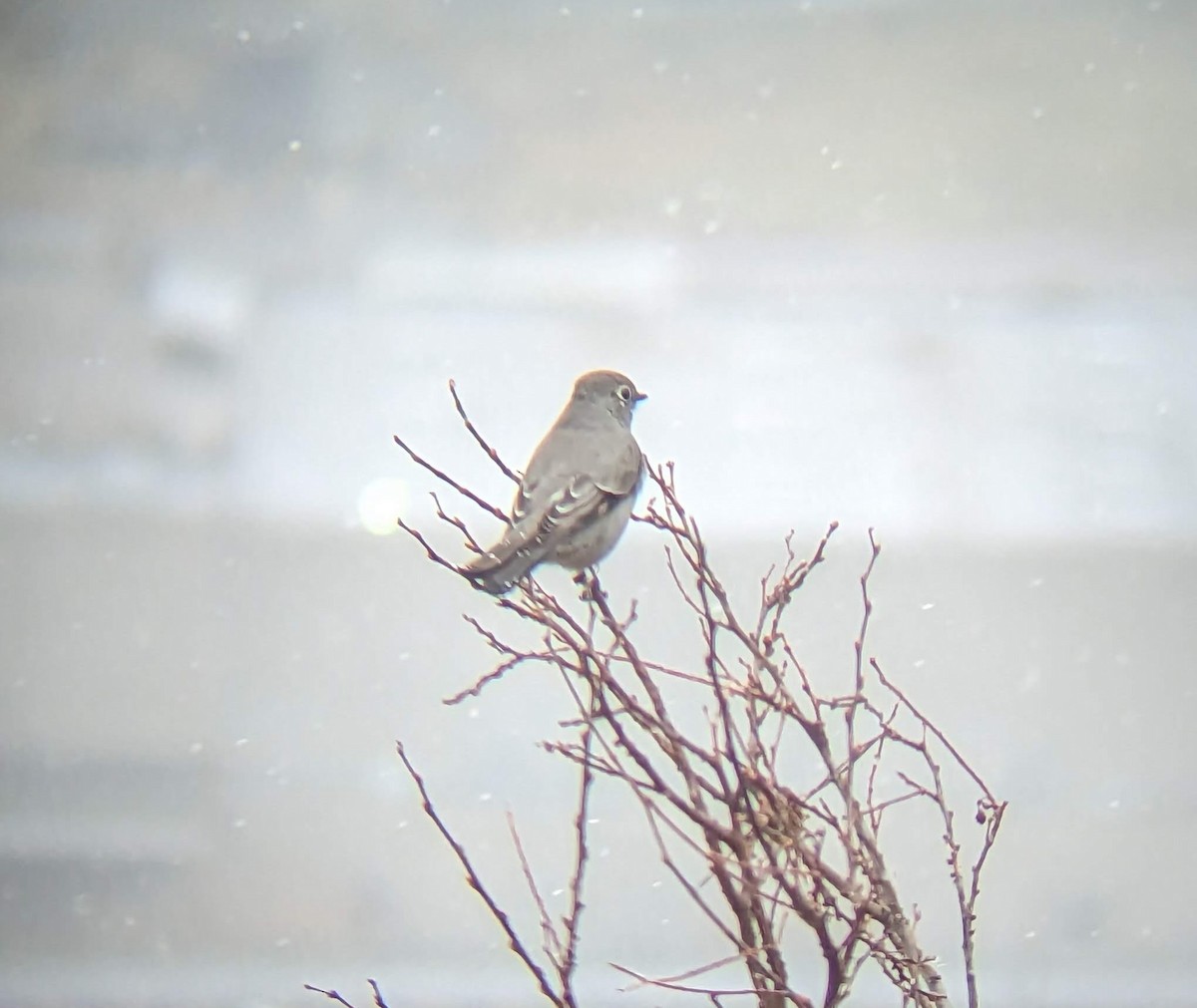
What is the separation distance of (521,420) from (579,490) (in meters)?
0.79

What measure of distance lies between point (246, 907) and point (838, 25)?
1.80 metres

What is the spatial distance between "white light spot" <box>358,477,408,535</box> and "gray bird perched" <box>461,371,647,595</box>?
Result: 0.60 metres

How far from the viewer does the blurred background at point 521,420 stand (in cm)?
204

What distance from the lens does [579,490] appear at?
1.38 m

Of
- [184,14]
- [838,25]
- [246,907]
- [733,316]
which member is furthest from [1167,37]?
[246,907]

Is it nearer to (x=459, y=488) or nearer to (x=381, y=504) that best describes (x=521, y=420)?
(x=381, y=504)

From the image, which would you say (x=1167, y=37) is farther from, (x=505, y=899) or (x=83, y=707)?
(x=83, y=707)

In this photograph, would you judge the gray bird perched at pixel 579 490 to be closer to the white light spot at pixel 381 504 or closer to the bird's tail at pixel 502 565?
the bird's tail at pixel 502 565

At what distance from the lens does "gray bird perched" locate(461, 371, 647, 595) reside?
124cm

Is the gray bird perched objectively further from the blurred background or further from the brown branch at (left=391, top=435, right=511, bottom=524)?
the blurred background

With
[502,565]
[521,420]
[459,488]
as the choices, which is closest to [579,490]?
[502,565]

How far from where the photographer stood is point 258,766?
2.06 metres

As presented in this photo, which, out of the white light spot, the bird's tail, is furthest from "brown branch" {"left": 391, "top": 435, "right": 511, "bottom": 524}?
the white light spot

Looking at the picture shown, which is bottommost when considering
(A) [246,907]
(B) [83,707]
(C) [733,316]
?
(A) [246,907]
